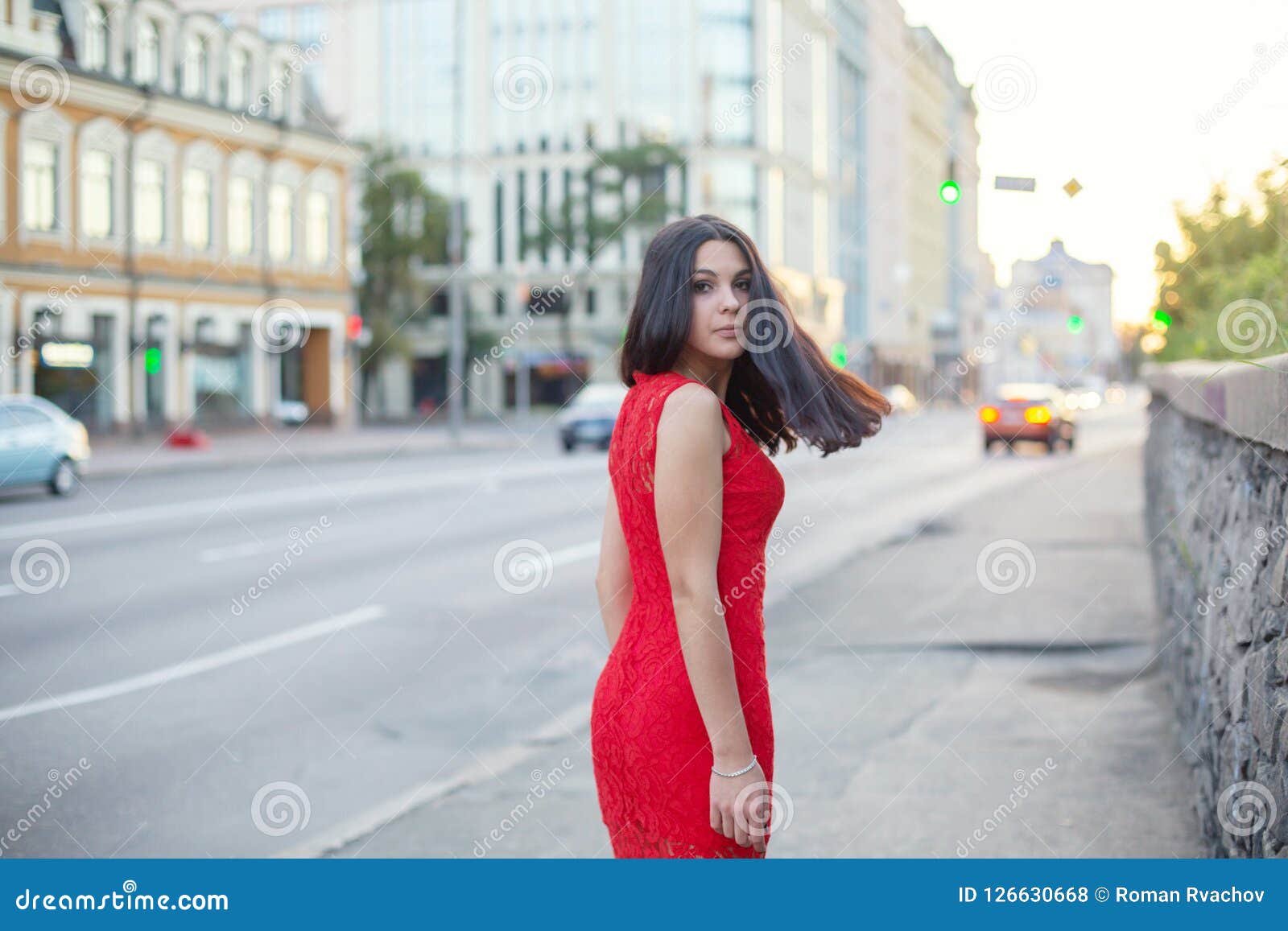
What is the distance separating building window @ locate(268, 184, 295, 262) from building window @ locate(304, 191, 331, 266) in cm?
85

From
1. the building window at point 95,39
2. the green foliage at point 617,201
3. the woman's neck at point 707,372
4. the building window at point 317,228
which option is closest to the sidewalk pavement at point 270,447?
the building window at point 317,228

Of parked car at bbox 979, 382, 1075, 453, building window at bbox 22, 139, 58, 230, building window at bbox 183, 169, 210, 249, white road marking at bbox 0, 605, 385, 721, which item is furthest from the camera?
building window at bbox 183, 169, 210, 249

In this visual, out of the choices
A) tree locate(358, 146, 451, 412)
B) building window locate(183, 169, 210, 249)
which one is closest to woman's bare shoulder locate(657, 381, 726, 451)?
building window locate(183, 169, 210, 249)

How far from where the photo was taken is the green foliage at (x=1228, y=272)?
17.4 ft

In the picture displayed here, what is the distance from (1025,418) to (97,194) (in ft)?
72.8

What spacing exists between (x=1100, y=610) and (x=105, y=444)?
2812cm

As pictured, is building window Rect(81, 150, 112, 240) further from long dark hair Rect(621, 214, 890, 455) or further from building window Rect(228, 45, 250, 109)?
long dark hair Rect(621, 214, 890, 455)

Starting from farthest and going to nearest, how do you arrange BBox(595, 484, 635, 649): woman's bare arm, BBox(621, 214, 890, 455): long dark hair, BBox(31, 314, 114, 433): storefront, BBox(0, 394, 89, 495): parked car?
BBox(31, 314, 114, 433): storefront → BBox(0, 394, 89, 495): parked car → BBox(595, 484, 635, 649): woman's bare arm → BBox(621, 214, 890, 455): long dark hair

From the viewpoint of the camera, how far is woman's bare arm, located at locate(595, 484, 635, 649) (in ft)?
8.87

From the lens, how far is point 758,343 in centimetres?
249

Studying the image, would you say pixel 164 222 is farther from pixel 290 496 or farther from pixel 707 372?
pixel 707 372

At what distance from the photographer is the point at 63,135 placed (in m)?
31.7

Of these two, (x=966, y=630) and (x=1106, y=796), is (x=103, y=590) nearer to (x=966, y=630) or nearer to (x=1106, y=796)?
(x=966, y=630)
